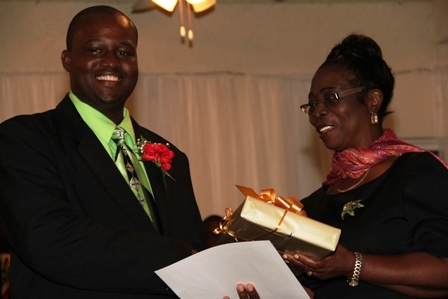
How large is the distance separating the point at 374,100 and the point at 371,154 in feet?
0.95

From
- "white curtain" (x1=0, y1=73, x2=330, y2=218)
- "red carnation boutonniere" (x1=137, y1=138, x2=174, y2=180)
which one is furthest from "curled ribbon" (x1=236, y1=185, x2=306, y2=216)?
"white curtain" (x1=0, y1=73, x2=330, y2=218)

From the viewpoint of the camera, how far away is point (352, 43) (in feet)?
13.0

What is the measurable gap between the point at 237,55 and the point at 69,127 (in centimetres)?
524

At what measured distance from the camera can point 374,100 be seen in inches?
151

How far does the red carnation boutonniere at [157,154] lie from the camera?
3.53m

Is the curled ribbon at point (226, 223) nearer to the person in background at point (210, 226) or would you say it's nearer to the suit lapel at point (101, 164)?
the suit lapel at point (101, 164)

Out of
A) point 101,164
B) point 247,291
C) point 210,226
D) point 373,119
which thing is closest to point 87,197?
point 101,164

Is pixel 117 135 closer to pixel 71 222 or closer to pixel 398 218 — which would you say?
pixel 71 222

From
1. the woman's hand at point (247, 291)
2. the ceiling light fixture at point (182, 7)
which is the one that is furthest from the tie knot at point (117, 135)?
the ceiling light fixture at point (182, 7)

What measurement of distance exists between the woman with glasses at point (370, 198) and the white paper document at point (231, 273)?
0.39ft

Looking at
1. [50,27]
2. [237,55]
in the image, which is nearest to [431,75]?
[237,55]

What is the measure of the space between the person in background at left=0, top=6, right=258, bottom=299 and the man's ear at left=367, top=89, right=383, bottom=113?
1023 millimetres

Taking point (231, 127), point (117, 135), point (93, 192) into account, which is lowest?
point (231, 127)

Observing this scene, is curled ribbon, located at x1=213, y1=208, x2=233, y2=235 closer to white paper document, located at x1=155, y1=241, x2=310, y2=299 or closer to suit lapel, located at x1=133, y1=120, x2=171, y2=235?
white paper document, located at x1=155, y1=241, x2=310, y2=299
